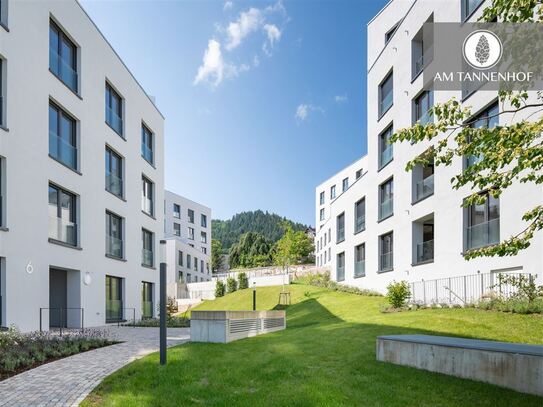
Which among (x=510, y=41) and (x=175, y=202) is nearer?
(x=510, y=41)

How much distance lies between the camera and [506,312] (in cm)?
1203

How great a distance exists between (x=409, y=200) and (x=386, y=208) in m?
3.23

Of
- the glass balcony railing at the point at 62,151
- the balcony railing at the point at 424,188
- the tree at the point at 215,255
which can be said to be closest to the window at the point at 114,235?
the glass balcony railing at the point at 62,151

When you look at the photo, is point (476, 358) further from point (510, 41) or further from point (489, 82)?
point (489, 82)

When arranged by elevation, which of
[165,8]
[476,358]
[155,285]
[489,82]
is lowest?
[155,285]

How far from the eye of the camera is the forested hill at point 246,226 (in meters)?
122

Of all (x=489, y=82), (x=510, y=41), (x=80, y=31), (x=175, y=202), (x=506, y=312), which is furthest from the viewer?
(x=175, y=202)

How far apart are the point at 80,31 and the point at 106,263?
10539 mm

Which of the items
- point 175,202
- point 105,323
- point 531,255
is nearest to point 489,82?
point 531,255

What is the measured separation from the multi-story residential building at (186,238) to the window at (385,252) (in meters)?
27.7

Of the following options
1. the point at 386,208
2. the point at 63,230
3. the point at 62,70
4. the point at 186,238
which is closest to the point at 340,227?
the point at 386,208

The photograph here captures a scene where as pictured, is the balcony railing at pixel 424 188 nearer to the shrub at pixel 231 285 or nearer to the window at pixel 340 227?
the window at pixel 340 227

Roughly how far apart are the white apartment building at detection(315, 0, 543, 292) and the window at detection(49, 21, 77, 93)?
51.4 ft

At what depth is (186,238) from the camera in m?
57.3
